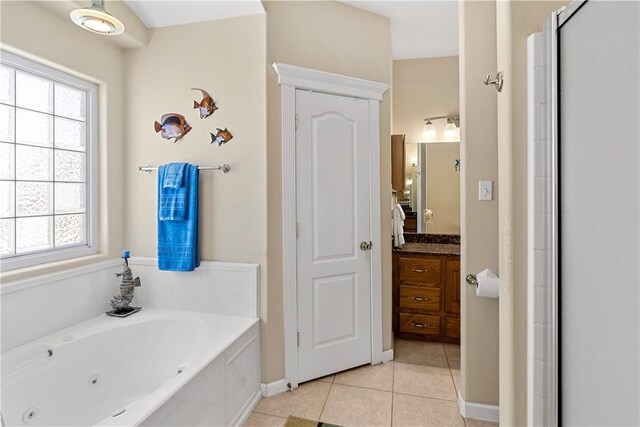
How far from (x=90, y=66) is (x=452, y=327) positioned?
11.6 ft

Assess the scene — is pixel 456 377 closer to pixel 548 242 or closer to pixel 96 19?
pixel 548 242

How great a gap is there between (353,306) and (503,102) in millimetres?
1739

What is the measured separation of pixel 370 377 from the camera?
2371mm

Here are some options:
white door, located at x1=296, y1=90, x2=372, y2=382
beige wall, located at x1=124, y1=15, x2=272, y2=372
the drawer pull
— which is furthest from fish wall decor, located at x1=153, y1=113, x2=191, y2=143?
the drawer pull

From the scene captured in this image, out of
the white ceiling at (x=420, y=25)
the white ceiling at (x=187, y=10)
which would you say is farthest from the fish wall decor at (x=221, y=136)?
the white ceiling at (x=420, y=25)

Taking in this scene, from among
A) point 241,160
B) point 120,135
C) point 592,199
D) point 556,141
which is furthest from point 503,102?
point 120,135

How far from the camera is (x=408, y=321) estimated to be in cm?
301

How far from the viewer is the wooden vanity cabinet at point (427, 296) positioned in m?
2.88

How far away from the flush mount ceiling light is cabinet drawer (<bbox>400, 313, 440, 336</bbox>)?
2970 millimetres

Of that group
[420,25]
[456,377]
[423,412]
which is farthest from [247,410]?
[420,25]

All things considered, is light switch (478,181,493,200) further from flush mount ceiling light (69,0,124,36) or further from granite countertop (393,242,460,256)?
flush mount ceiling light (69,0,124,36)

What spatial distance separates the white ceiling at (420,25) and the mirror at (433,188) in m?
0.94

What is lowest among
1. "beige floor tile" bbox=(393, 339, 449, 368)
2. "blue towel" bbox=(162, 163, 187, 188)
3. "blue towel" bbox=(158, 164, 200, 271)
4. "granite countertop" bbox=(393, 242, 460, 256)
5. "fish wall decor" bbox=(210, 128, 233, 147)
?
"beige floor tile" bbox=(393, 339, 449, 368)

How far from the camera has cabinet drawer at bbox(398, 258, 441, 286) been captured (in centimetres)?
291
